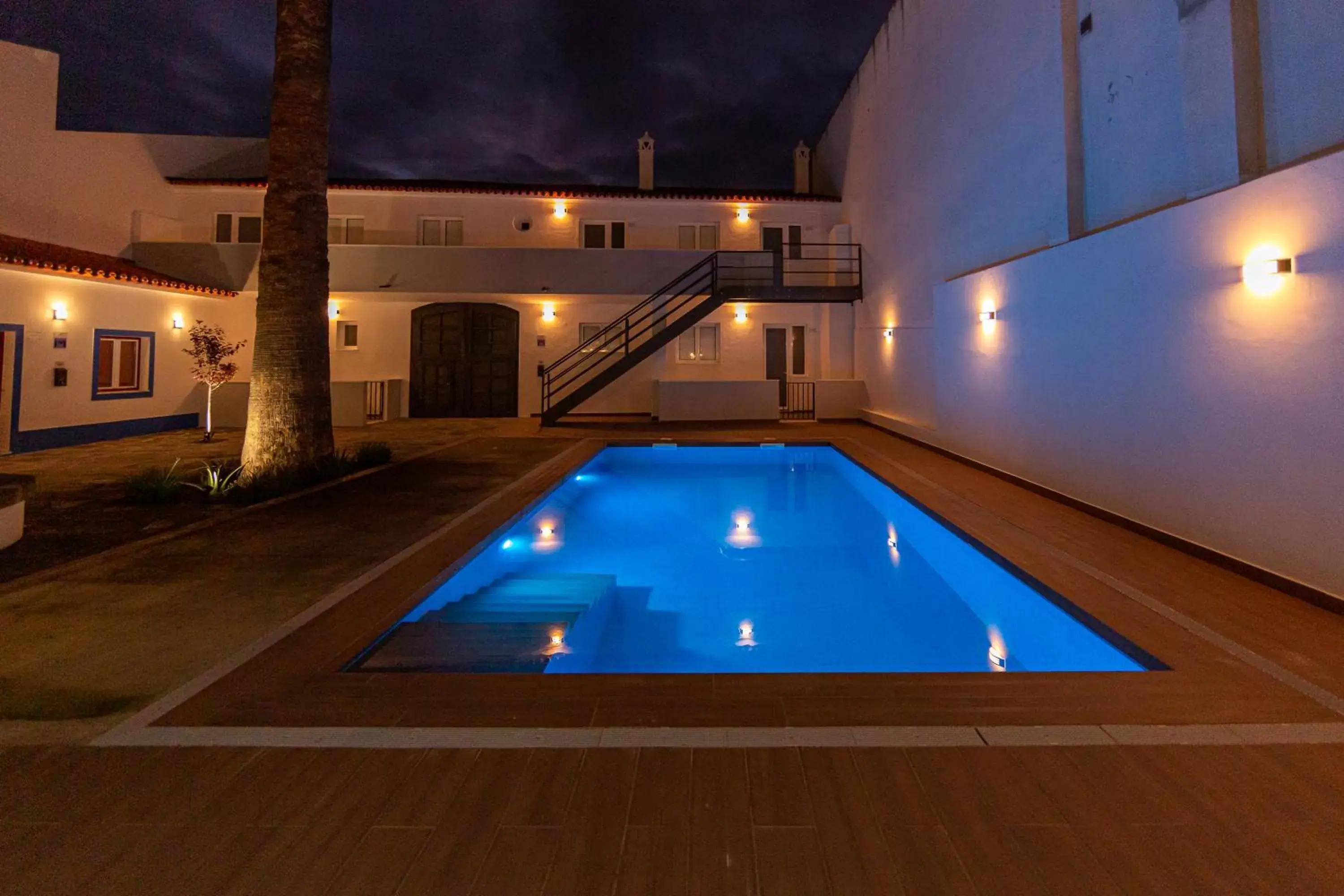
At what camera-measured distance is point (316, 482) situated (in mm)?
8086

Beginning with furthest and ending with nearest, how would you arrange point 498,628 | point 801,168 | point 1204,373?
1. point 801,168
2. point 1204,373
3. point 498,628

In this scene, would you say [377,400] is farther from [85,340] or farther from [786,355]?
[786,355]

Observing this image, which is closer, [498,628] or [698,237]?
[498,628]

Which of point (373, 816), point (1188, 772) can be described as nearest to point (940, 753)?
point (1188, 772)

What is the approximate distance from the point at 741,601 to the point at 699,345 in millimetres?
12584

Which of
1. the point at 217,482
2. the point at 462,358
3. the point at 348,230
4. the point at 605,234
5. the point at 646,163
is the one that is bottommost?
the point at 217,482

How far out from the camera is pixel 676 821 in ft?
6.73

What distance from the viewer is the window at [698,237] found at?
17484mm

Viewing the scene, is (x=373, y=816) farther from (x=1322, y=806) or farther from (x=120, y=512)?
(x=120, y=512)

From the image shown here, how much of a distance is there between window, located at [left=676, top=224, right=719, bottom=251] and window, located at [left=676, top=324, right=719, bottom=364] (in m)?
2.24

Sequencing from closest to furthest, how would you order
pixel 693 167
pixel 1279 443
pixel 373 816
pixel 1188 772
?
pixel 373 816, pixel 1188 772, pixel 1279 443, pixel 693 167

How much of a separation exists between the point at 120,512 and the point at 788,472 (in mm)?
8609

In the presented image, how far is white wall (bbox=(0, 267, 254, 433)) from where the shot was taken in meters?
10.6

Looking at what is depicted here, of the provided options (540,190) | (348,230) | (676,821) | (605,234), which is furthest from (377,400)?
(676,821)
